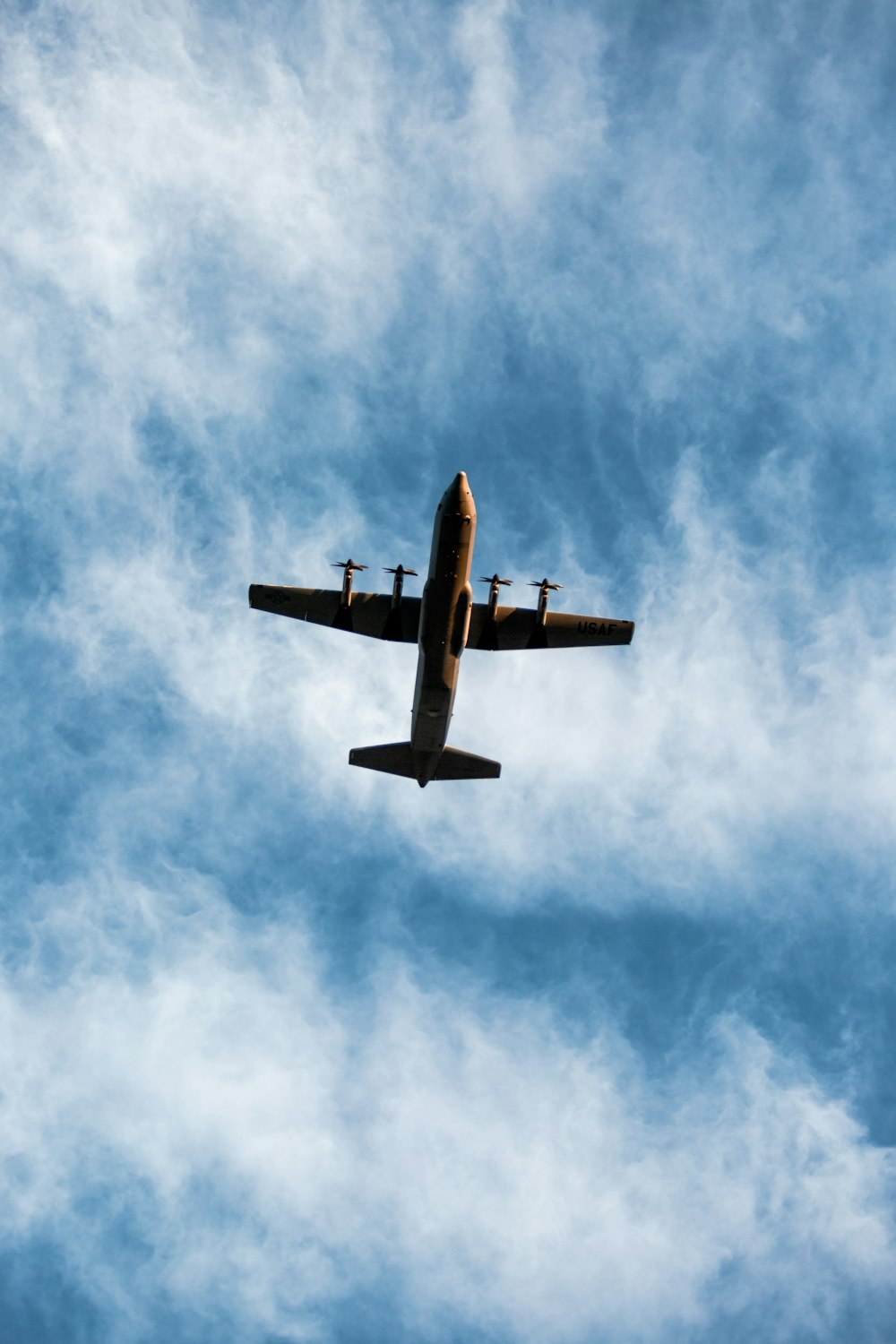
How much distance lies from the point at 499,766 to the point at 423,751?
519 centimetres

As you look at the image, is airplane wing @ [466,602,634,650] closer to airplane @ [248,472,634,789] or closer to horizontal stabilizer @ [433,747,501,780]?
airplane @ [248,472,634,789]

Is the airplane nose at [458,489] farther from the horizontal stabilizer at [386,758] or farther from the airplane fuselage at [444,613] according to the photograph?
the horizontal stabilizer at [386,758]

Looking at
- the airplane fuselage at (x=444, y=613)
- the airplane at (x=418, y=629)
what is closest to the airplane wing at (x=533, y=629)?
the airplane at (x=418, y=629)

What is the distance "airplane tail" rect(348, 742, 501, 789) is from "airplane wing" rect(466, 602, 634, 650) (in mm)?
6715

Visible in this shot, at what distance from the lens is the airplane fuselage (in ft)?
185

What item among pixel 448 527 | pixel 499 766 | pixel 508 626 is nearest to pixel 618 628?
pixel 508 626

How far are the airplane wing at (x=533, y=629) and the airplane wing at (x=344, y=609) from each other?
147 inches

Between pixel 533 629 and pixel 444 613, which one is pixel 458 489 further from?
pixel 533 629

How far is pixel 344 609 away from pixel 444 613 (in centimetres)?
931

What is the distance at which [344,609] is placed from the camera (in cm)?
6550

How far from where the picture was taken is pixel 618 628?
→ 2635 inches

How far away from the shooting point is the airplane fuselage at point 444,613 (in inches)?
2224

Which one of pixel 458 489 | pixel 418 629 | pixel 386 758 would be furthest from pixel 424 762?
pixel 458 489

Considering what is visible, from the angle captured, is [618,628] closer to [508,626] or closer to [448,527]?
[508,626]
